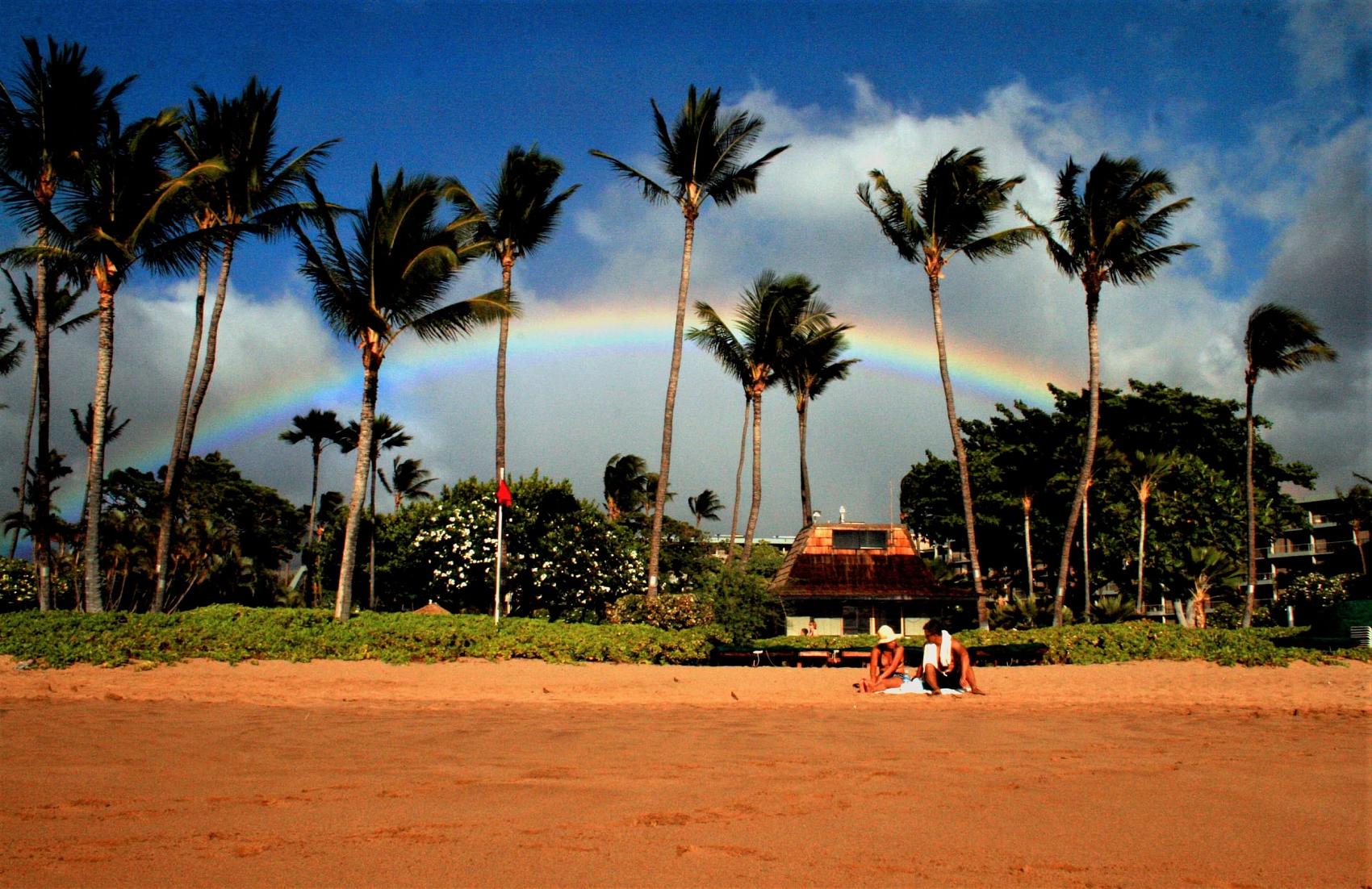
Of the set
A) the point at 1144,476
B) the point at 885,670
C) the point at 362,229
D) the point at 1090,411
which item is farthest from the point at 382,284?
the point at 1144,476

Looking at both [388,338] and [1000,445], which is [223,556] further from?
[1000,445]

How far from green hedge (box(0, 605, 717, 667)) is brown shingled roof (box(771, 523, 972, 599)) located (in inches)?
462

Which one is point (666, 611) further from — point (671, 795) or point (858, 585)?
point (671, 795)

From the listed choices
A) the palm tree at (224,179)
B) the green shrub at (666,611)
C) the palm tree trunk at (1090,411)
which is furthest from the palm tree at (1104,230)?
the palm tree at (224,179)

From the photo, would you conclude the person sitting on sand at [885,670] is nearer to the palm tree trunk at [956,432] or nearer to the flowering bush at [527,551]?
the palm tree trunk at [956,432]

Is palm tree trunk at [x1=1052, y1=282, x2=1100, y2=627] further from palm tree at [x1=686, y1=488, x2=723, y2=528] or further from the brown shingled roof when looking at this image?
palm tree at [x1=686, y1=488, x2=723, y2=528]

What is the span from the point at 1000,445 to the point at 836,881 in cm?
4163

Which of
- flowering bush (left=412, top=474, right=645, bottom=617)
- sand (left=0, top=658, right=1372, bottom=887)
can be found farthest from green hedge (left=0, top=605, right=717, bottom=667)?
flowering bush (left=412, top=474, right=645, bottom=617)

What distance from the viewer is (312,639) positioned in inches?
619

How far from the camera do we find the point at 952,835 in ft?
15.9

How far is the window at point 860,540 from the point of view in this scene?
31.0 metres

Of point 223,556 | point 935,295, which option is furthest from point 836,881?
point 223,556

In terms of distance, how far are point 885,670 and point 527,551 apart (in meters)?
21.4

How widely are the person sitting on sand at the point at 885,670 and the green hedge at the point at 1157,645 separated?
4.61 metres
